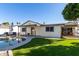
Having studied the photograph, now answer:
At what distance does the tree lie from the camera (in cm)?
700

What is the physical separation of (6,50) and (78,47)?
5.42 feet

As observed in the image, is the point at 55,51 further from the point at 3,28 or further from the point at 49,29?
the point at 3,28

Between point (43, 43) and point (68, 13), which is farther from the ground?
point (68, 13)

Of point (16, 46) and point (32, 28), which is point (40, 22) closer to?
point (32, 28)

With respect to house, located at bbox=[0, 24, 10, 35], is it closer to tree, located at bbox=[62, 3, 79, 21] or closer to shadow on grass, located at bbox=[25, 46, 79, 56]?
shadow on grass, located at bbox=[25, 46, 79, 56]

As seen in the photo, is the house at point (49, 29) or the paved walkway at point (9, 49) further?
the house at point (49, 29)

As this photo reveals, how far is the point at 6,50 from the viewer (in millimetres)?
7105

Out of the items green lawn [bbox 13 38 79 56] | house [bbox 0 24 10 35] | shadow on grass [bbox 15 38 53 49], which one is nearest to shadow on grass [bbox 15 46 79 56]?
green lawn [bbox 13 38 79 56]

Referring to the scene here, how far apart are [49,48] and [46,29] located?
0.49m

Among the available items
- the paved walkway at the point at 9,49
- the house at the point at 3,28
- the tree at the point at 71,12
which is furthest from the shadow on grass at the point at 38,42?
the tree at the point at 71,12

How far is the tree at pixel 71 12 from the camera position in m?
7.00

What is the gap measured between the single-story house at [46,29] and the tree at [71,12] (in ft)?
0.45

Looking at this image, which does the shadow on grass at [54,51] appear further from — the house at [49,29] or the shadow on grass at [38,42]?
the house at [49,29]

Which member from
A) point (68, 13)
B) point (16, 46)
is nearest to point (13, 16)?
point (16, 46)
